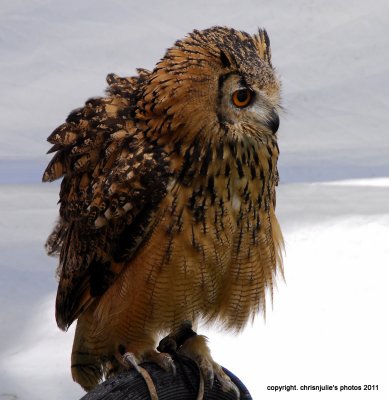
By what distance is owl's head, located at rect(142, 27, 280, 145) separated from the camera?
208 centimetres

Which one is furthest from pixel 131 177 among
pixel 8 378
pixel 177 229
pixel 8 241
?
pixel 8 241

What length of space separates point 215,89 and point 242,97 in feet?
0.20

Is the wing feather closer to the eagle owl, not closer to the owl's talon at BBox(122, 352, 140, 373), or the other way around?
the eagle owl

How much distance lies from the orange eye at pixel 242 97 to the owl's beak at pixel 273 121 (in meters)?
0.07

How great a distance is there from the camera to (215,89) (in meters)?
2.10

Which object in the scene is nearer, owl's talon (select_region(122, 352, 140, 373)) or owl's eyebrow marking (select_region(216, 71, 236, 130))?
owl's eyebrow marking (select_region(216, 71, 236, 130))

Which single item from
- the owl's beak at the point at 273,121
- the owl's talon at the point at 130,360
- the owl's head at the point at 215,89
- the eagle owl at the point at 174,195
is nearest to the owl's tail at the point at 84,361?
the eagle owl at the point at 174,195

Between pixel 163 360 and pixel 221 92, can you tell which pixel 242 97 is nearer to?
pixel 221 92

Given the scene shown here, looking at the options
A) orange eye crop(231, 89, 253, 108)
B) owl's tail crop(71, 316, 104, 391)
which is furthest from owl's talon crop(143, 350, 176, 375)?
orange eye crop(231, 89, 253, 108)

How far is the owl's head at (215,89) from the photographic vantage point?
2.08m

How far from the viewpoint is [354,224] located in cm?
443

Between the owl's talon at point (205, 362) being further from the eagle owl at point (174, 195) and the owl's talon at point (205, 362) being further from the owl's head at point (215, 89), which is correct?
the owl's head at point (215, 89)

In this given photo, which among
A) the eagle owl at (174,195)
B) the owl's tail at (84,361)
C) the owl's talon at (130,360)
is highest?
the eagle owl at (174,195)

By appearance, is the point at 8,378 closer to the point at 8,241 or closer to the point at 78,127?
the point at 8,241
